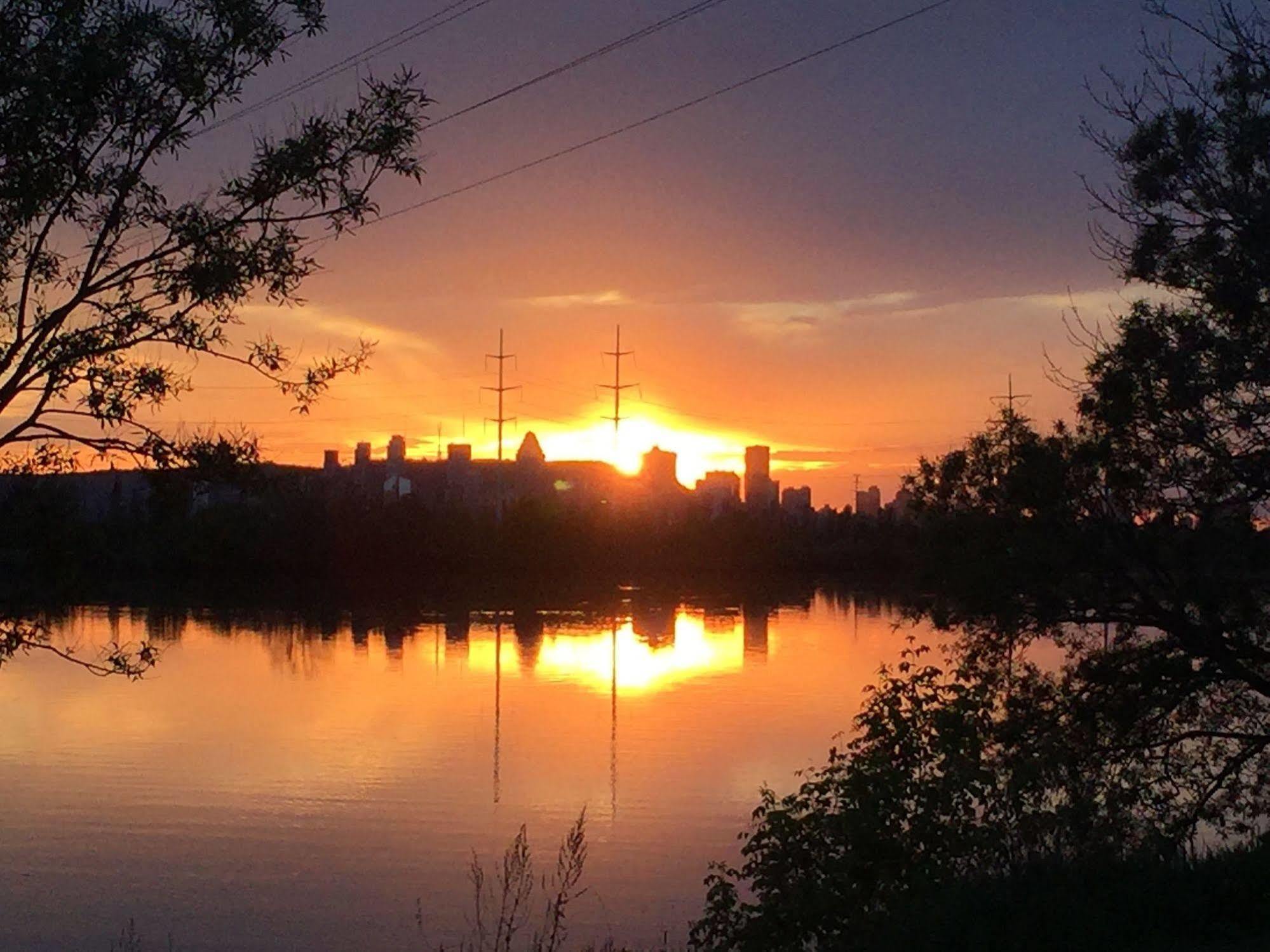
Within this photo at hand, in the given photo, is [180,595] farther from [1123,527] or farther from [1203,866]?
[1203,866]

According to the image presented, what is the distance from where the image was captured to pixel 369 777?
3080 centimetres

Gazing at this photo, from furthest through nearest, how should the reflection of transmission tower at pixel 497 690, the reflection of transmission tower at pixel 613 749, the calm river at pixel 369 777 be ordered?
the reflection of transmission tower at pixel 497 690
the reflection of transmission tower at pixel 613 749
the calm river at pixel 369 777

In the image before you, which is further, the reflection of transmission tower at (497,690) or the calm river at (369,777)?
the reflection of transmission tower at (497,690)

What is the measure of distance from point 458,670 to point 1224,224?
3833cm

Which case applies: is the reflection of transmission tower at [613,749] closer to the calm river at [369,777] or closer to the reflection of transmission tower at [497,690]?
the calm river at [369,777]

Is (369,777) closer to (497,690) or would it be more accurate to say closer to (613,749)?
(613,749)

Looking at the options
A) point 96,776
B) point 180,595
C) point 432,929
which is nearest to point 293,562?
point 180,595

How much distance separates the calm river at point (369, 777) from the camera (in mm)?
20547

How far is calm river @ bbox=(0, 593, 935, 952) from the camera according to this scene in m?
20.5

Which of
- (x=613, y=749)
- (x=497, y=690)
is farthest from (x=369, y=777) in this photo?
(x=497, y=690)

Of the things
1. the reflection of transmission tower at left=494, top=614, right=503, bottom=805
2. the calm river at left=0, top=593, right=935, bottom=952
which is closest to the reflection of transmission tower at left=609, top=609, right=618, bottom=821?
the calm river at left=0, top=593, right=935, bottom=952

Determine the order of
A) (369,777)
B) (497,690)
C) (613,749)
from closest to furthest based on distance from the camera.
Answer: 1. (369,777)
2. (613,749)
3. (497,690)

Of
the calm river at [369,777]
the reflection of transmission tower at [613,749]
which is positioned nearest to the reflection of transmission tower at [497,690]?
the calm river at [369,777]

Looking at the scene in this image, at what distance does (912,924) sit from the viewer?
10.4 meters
